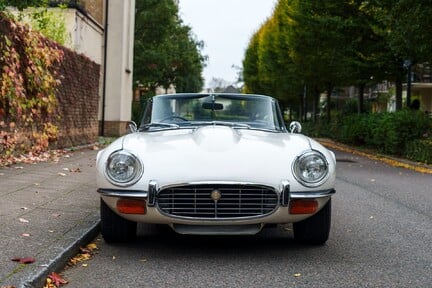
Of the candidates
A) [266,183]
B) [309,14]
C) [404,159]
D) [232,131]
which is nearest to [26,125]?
[232,131]

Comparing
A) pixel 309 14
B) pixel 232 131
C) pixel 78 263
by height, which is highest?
pixel 309 14

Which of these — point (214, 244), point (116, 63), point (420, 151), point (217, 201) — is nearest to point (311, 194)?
point (217, 201)

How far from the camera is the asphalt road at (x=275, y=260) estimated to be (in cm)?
400

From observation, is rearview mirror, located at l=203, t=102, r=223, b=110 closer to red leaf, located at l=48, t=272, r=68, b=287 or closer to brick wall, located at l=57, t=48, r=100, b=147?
red leaf, located at l=48, t=272, r=68, b=287

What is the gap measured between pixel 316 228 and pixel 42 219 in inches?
102

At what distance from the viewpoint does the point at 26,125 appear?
11.5 meters

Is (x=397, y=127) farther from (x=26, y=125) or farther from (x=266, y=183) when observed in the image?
(x=266, y=183)

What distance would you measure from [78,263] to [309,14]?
67.6 ft

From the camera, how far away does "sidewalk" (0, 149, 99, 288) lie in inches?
153

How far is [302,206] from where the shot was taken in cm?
Answer: 452

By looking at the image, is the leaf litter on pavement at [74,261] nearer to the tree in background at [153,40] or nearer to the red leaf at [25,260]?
the red leaf at [25,260]

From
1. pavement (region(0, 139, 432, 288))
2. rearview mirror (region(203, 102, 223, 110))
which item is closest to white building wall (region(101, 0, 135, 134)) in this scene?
pavement (region(0, 139, 432, 288))

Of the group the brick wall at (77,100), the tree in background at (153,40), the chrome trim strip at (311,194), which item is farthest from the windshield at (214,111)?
the tree in background at (153,40)

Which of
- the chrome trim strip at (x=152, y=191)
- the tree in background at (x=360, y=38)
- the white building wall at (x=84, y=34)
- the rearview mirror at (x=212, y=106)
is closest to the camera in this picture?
the chrome trim strip at (x=152, y=191)
